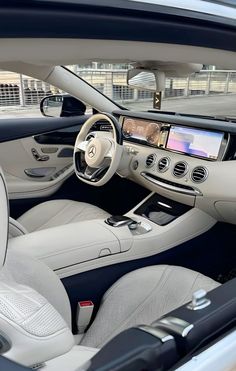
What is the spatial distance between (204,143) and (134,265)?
0.75m

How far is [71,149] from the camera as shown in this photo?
330 centimetres

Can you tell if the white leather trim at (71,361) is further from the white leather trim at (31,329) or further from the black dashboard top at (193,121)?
the black dashboard top at (193,121)

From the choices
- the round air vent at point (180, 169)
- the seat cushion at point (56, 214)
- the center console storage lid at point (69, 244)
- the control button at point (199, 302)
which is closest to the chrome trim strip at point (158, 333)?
the control button at point (199, 302)

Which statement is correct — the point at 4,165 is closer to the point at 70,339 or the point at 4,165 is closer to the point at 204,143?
the point at 204,143

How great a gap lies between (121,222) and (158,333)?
4.20ft

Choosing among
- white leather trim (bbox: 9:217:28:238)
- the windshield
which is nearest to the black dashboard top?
the windshield

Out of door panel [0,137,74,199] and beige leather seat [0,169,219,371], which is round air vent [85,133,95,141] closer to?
door panel [0,137,74,199]

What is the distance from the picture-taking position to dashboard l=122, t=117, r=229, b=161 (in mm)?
2215

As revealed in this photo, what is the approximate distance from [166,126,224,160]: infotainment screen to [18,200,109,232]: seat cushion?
60 centimetres

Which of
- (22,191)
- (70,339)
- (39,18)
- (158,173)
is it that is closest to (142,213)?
(158,173)

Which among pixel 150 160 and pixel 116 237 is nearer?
pixel 116 237

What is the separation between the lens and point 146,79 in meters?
1.79

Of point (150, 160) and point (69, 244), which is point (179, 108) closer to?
point (150, 160)

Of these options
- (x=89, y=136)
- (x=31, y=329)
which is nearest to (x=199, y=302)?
(x=31, y=329)
